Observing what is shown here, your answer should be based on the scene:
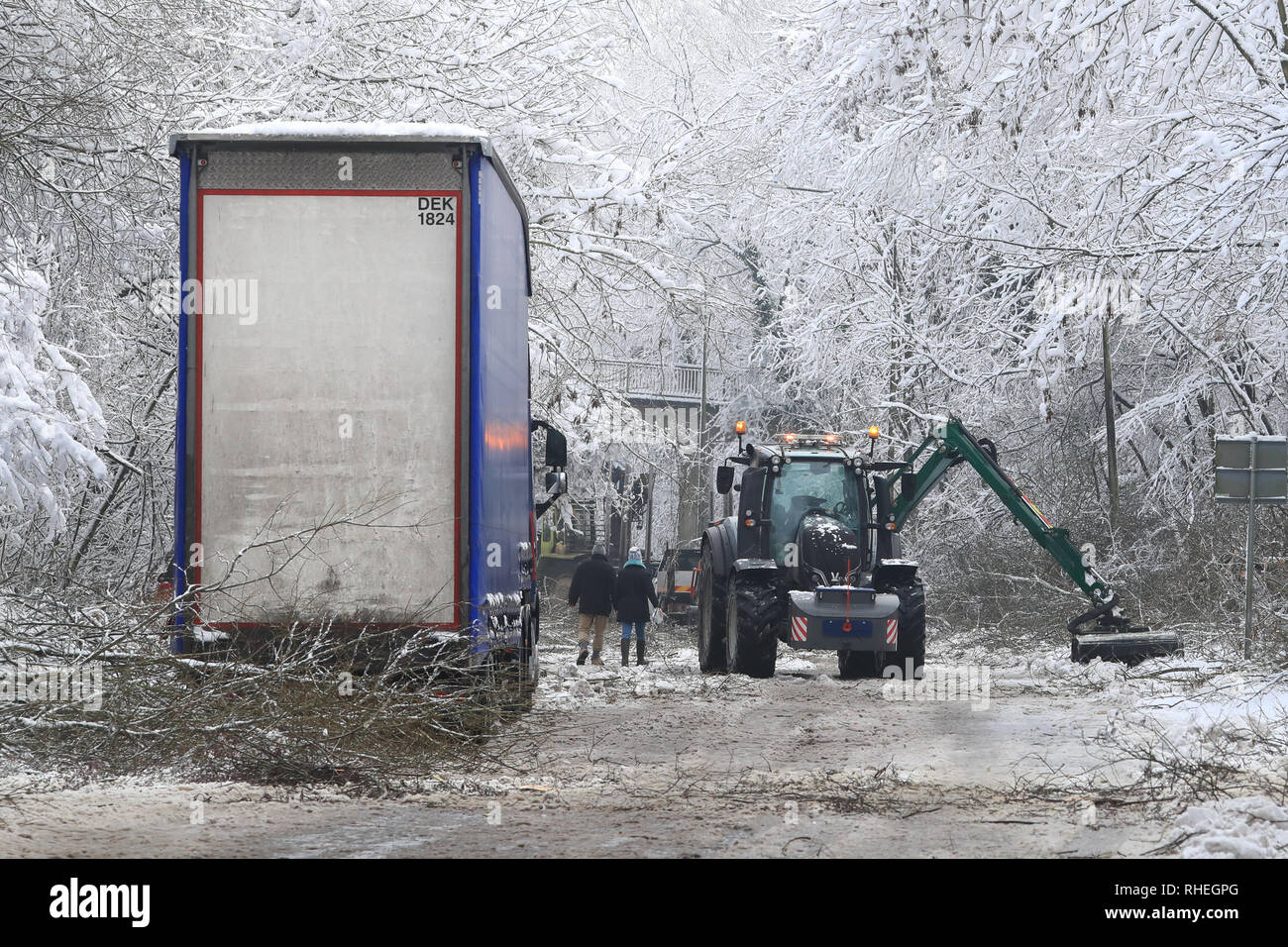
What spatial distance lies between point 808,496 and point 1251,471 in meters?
4.83

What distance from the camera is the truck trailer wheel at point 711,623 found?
17719 mm

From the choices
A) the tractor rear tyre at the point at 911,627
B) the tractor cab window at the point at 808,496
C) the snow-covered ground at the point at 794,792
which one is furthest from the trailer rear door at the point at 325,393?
the tractor rear tyre at the point at 911,627

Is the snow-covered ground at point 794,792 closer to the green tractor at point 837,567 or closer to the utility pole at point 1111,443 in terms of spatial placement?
the green tractor at point 837,567

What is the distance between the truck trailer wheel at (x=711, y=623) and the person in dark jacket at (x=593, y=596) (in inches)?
53.4

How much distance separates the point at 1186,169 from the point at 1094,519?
10.2 metres

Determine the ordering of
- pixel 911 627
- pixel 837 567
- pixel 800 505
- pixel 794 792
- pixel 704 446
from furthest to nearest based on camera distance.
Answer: pixel 704 446
pixel 800 505
pixel 911 627
pixel 837 567
pixel 794 792

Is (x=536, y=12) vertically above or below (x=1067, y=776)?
above

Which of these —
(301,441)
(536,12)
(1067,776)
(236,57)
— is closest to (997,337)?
(536,12)

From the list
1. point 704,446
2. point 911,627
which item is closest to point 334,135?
point 911,627

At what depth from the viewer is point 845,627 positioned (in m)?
15.7

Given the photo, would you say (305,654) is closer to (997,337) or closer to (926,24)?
(926,24)

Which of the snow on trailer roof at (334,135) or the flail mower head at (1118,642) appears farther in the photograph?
the flail mower head at (1118,642)

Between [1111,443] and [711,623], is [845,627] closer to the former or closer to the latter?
[711,623]

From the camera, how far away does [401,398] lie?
9.22m
